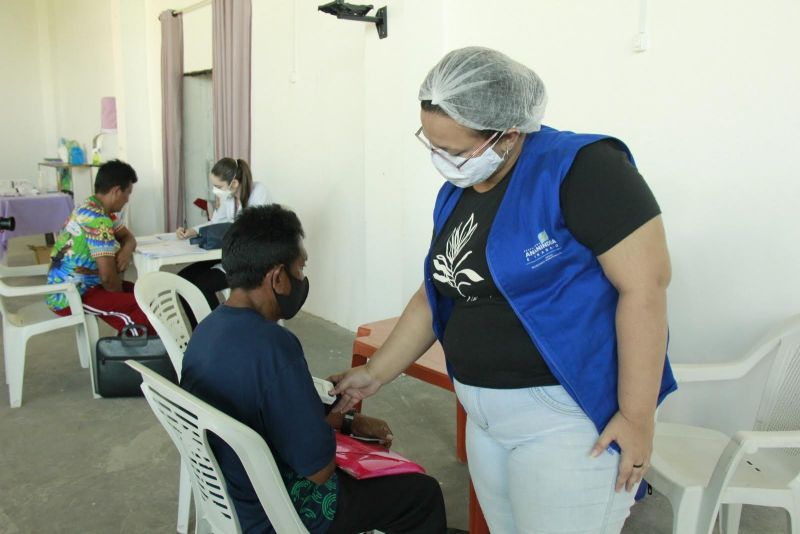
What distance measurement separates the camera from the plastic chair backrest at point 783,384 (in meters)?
1.72

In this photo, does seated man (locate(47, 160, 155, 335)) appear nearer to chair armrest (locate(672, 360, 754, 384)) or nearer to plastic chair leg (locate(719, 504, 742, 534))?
chair armrest (locate(672, 360, 754, 384))

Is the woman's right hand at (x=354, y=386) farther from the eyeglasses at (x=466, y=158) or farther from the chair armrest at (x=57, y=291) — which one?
the chair armrest at (x=57, y=291)

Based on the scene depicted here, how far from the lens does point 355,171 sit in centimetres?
393

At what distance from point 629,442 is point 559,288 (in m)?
0.26

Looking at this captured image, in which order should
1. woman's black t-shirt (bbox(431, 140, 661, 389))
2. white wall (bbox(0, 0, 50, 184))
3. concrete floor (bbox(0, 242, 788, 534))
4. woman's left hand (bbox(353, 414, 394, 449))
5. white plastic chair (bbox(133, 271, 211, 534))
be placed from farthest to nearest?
white wall (bbox(0, 0, 50, 184)), concrete floor (bbox(0, 242, 788, 534)), white plastic chair (bbox(133, 271, 211, 534)), woman's left hand (bbox(353, 414, 394, 449)), woman's black t-shirt (bbox(431, 140, 661, 389))

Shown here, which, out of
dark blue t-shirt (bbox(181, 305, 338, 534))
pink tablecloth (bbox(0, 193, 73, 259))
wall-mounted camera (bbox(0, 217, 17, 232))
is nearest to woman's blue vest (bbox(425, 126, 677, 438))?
dark blue t-shirt (bbox(181, 305, 338, 534))

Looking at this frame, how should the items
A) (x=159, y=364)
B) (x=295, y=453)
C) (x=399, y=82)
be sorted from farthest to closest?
(x=399, y=82) < (x=159, y=364) < (x=295, y=453)

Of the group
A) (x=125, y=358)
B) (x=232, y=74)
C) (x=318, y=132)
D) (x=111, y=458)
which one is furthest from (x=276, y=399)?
(x=232, y=74)

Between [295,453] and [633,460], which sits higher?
[633,460]

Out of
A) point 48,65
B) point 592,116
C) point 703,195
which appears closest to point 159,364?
point 592,116

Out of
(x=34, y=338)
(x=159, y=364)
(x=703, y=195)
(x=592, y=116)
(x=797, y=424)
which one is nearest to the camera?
(x=797, y=424)

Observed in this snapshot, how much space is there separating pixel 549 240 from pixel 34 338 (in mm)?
3900

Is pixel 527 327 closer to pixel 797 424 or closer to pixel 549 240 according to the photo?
pixel 549 240

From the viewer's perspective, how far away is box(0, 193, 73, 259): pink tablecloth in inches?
192
